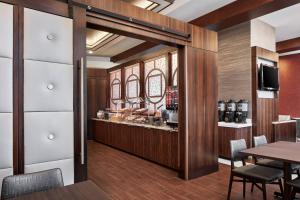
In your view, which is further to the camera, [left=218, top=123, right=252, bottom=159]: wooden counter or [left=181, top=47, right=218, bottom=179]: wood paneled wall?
[left=218, top=123, right=252, bottom=159]: wooden counter

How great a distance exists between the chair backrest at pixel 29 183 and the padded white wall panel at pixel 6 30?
1.12m

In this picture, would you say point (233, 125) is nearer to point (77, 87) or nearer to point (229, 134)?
point (229, 134)

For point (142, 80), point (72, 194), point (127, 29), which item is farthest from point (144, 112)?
point (72, 194)

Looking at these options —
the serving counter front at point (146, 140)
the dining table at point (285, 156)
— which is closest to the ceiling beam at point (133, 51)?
the serving counter front at point (146, 140)

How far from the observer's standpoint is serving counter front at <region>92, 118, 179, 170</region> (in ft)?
13.8

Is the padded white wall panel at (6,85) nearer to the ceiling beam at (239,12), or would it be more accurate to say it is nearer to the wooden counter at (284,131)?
the ceiling beam at (239,12)

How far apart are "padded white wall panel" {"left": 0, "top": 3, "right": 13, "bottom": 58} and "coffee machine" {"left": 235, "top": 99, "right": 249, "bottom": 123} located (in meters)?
4.56

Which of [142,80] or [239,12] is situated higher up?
[239,12]

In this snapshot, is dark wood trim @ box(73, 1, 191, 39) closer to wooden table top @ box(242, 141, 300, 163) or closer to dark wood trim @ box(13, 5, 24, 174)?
dark wood trim @ box(13, 5, 24, 174)

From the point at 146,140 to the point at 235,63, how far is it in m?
2.93

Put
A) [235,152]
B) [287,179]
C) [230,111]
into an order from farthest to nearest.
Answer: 1. [230,111]
2. [235,152]
3. [287,179]

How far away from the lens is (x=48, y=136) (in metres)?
2.21

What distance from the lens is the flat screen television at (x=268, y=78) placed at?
514cm

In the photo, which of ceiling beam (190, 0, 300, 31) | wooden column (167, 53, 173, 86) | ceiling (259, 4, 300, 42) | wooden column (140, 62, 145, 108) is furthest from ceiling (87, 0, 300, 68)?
wooden column (167, 53, 173, 86)
